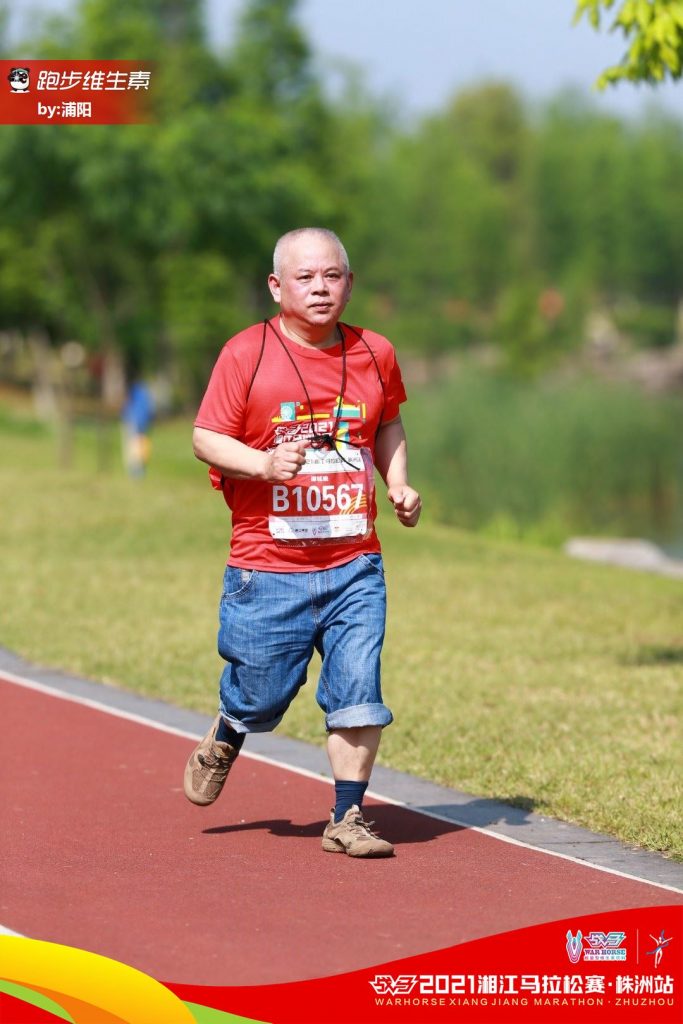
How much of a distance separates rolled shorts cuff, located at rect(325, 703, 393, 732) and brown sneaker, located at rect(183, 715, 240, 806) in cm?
54

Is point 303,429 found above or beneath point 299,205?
beneath

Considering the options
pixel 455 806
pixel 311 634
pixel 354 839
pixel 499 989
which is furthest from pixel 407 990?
pixel 455 806

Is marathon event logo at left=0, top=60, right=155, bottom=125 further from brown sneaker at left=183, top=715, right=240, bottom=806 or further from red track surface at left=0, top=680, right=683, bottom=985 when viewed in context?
brown sneaker at left=183, top=715, right=240, bottom=806

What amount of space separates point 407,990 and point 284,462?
1.80 meters

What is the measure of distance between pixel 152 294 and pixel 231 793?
32547 mm

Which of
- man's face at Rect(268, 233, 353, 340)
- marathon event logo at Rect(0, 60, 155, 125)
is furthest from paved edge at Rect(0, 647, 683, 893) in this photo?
marathon event logo at Rect(0, 60, 155, 125)

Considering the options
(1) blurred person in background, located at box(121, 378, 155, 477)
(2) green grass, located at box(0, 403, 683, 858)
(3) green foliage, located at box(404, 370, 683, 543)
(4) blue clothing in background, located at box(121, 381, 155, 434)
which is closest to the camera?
(2) green grass, located at box(0, 403, 683, 858)

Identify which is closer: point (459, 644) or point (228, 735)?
point (228, 735)

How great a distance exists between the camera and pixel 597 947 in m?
4.98

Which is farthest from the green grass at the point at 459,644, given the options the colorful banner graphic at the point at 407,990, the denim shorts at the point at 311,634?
the colorful banner graphic at the point at 407,990

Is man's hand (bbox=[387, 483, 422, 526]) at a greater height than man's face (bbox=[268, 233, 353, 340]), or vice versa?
man's face (bbox=[268, 233, 353, 340])

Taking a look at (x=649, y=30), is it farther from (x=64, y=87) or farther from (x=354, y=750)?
(x=64, y=87)

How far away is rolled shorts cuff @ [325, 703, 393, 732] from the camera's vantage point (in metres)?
5.98

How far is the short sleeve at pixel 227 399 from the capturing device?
5.89m
